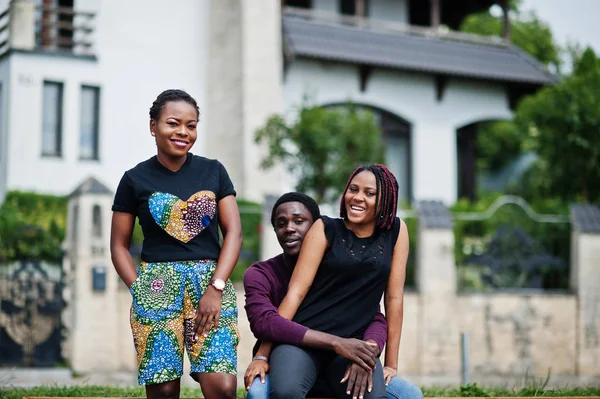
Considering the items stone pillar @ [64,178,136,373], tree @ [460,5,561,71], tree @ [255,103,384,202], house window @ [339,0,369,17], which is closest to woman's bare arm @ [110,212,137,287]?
stone pillar @ [64,178,136,373]

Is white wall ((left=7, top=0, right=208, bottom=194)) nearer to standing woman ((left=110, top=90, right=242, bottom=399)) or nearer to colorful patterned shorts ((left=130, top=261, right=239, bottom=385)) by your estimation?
standing woman ((left=110, top=90, right=242, bottom=399))

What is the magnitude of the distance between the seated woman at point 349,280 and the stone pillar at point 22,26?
53.2ft

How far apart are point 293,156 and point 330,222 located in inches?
485

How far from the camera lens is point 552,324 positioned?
48.4ft

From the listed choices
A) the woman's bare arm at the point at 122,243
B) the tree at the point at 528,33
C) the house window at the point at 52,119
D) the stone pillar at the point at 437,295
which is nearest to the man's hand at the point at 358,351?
the woman's bare arm at the point at 122,243

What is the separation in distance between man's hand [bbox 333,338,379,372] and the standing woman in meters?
0.51

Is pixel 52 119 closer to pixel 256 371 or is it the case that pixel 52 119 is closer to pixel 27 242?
pixel 27 242

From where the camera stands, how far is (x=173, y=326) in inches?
176

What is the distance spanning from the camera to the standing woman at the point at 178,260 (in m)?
4.45

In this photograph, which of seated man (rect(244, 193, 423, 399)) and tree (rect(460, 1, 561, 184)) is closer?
seated man (rect(244, 193, 423, 399))

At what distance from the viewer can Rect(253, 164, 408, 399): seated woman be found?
4.56 m

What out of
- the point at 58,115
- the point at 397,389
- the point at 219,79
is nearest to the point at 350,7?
the point at 219,79

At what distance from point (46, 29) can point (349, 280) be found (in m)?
17.2

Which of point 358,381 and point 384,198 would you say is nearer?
point 358,381
